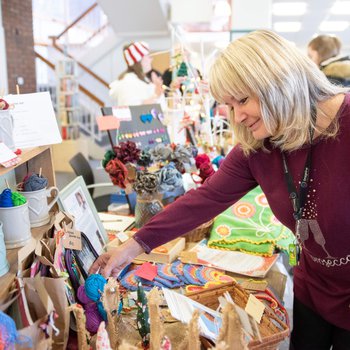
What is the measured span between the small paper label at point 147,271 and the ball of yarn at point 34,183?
45 cm

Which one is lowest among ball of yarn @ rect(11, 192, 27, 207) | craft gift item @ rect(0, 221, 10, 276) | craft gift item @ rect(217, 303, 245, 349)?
craft gift item @ rect(217, 303, 245, 349)

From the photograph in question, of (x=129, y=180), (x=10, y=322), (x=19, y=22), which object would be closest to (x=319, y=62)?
(x=129, y=180)

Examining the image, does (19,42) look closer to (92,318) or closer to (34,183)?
(34,183)

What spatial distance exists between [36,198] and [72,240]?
18cm

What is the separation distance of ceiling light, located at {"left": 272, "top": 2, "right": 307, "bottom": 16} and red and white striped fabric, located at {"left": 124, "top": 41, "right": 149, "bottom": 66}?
5.19 meters

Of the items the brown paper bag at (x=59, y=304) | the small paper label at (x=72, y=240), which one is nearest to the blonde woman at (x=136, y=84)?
the small paper label at (x=72, y=240)

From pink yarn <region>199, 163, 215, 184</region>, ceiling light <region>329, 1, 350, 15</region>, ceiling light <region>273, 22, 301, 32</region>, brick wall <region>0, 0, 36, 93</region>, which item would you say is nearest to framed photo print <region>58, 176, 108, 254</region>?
pink yarn <region>199, 163, 215, 184</region>

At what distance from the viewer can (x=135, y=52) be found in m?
3.37

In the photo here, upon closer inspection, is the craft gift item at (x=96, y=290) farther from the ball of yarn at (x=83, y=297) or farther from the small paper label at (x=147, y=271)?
the small paper label at (x=147, y=271)

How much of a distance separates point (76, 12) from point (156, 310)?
9.46 m

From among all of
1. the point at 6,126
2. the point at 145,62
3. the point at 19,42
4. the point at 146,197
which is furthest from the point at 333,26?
the point at 6,126

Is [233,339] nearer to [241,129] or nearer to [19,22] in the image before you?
[241,129]

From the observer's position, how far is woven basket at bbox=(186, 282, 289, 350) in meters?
0.98

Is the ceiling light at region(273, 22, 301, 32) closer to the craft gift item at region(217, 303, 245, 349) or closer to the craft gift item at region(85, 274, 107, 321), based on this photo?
the craft gift item at region(85, 274, 107, 321)
